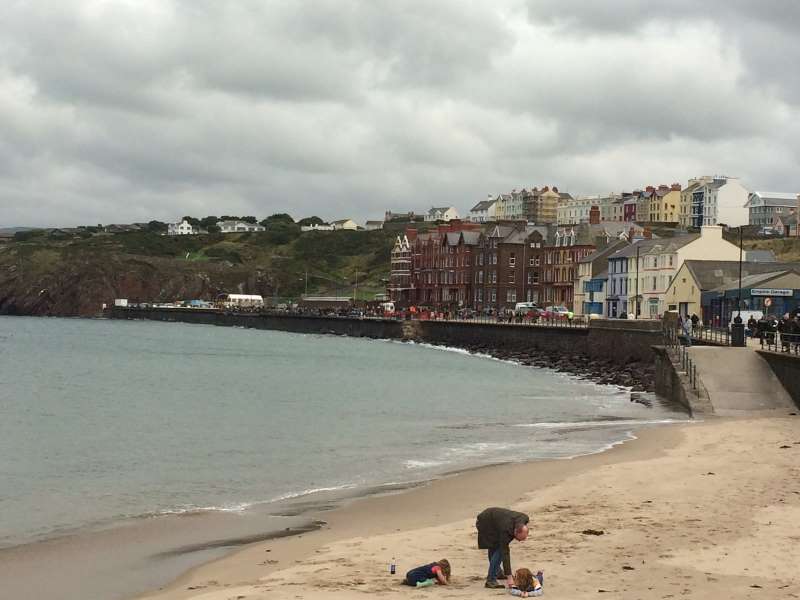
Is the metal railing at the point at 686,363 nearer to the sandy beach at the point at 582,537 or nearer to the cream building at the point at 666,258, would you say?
the sandy beach at the point at 582,537

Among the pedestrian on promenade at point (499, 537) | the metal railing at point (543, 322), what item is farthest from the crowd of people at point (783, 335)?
the metal railing at point (543, 322)

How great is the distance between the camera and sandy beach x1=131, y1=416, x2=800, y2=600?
45.3ft

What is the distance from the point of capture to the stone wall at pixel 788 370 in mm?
36719

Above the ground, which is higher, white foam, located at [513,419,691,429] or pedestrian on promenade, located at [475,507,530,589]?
pedestrian on promenade, located at [475,507,530,589]

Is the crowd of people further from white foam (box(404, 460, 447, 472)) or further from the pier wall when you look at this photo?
white foam (box(404, 460, 447, 472))

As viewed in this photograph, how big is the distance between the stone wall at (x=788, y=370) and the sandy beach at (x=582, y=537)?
1076 centimetres

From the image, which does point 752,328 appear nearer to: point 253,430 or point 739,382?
point 739,382

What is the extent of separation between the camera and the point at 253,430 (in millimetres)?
38375

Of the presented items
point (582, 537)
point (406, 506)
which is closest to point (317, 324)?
point (406, 506)

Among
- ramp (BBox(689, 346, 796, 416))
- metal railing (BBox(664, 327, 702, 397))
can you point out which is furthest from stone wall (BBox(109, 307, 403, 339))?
ramp (BBox(689, 346, 796, 416))

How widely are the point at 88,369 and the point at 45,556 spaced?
60410 mm

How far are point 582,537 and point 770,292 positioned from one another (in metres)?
56.1

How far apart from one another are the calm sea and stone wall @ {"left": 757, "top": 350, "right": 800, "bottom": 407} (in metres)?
4.35

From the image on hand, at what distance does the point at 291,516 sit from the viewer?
2131cm
